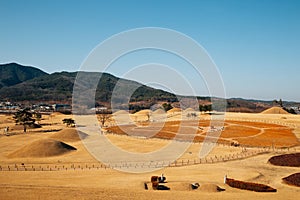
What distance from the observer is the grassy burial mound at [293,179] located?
3164 cm

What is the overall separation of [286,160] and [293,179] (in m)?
9.84

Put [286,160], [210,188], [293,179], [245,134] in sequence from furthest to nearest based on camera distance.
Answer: [245,134] < [286,160] < [293,179] < [210,188]

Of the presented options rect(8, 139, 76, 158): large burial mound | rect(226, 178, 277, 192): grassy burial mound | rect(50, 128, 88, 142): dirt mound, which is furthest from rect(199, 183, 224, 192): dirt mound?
rect(50, 128, 88, 142): dirt mound

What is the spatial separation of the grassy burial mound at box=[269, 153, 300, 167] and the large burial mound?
30.6 metres

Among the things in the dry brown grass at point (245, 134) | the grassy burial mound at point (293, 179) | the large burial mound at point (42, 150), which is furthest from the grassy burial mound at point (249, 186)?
the dry brown grass at point (245, 134)

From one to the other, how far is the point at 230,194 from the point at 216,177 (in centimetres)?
674

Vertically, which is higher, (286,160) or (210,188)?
(286,160)

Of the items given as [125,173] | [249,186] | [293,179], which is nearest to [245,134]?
[293,179]

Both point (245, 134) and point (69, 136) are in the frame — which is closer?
point (69, 136)

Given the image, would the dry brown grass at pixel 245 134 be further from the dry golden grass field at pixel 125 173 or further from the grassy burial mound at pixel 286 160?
the grassy burial mound at pixel 286 160

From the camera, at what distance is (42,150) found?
4759cm

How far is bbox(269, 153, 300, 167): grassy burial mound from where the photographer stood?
132 feet

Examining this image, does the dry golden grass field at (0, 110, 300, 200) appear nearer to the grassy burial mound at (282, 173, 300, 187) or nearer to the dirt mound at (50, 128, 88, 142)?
the dirt mound at (50, 128, 88, 142)

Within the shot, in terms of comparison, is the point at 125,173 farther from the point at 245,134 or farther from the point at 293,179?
the point at 245,134
